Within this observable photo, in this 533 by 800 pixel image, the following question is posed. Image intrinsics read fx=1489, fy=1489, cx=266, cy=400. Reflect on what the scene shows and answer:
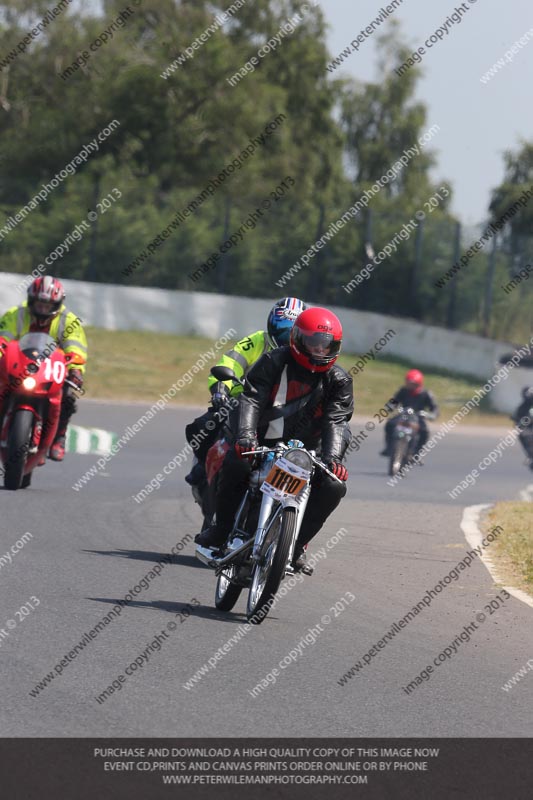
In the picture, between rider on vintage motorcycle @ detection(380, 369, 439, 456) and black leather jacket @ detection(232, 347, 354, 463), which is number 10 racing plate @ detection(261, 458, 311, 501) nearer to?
black leather jacket @ detection(232, 347, 354, 463)

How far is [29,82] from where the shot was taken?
47656 mm

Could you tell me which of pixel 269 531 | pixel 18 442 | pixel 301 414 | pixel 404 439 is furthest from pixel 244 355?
pixel 404 439

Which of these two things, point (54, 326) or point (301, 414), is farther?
point (54, 326)

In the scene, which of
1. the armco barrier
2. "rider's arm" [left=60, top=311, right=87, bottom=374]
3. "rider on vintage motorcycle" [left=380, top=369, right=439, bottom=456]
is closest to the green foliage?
the armco barrier

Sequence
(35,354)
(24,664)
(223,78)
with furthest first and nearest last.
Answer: (223,78)
(35,354)
(24,664)

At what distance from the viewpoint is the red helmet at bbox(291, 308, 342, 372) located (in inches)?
324

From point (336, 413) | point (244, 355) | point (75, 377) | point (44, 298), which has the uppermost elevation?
point (336, 413)

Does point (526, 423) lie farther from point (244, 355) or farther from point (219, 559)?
point (219, 559)

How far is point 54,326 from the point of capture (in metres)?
13.4

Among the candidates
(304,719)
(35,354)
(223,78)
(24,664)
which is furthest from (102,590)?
(223,78)

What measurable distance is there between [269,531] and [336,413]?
87 cm

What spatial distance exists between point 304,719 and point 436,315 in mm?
30352

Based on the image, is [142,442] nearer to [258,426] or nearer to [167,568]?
[167,568]
